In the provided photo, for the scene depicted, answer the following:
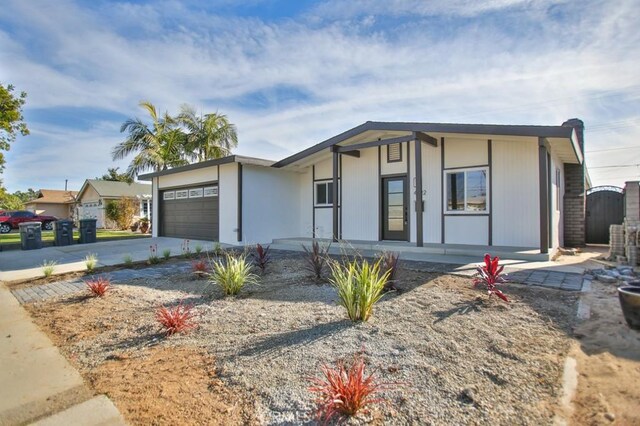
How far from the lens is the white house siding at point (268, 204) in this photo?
12.2 metres

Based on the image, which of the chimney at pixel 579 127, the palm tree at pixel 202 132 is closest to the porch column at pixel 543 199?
the chimney at pixel 579 127

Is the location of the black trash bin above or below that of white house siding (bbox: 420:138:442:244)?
below

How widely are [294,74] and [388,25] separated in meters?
3.59

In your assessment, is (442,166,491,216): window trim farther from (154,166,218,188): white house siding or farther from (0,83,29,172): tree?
(0,83,29,172): tree

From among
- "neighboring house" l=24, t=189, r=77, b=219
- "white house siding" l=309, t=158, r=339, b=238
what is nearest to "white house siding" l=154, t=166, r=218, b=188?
"white house siding" l=309, t=158, r=339, b=238

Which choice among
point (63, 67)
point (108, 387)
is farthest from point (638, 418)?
point (63, 67)

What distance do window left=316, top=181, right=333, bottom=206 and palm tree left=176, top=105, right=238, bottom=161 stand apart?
34.1 ft

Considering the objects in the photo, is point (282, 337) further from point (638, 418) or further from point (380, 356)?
point (638, 418)

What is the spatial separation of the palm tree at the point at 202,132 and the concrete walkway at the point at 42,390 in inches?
709

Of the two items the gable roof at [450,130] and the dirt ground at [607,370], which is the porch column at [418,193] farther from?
the dirt ground at [607,370]

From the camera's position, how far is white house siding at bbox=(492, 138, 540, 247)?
846 centimetres

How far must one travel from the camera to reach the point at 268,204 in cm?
1272

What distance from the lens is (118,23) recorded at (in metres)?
8.59

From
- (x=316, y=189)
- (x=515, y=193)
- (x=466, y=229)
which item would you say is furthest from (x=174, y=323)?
(x=316, y=189)
